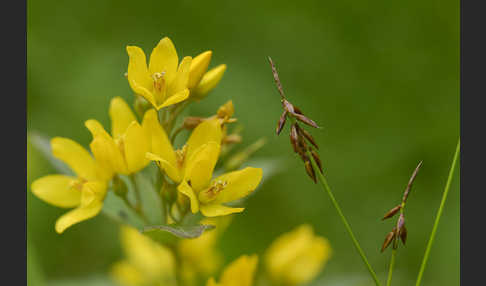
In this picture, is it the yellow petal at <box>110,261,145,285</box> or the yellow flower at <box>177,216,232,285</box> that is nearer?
the yellow flower at <box>177,216,232,285</box>

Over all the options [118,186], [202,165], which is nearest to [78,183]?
[118,186]

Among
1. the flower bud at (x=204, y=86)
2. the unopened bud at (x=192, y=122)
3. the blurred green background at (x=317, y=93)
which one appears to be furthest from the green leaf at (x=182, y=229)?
the blurred green background at (x=317, y=93)

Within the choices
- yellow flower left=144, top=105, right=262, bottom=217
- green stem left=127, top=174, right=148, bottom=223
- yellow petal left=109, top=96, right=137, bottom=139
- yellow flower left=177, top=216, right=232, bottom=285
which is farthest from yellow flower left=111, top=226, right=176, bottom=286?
yellow flower left=144, top=105, right=262, bottom=217

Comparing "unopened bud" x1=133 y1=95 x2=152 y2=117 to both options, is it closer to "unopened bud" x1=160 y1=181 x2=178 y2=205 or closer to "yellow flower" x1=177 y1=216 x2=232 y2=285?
"unopened bud" x1=160 y1=181 x2=178 y2=205

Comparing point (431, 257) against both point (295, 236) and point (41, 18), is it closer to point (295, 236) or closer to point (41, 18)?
point (295, 236)

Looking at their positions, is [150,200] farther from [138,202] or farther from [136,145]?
[136,145]

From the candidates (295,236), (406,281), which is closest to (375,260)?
(406,281)

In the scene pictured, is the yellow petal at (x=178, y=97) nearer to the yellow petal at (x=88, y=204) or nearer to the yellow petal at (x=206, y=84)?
the yellow petal at (x=206, y=84)
